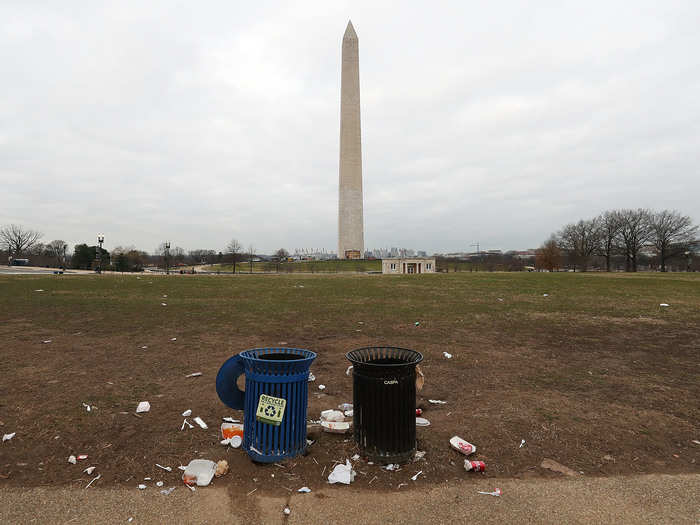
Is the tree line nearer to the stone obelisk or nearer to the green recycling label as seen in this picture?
the stone obelisk

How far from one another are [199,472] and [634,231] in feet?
247

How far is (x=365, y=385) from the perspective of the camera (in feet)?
12.0

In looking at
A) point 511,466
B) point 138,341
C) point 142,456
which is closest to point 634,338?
point 511,466

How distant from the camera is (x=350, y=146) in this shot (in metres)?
59.9

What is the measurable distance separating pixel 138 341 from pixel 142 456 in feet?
19.3

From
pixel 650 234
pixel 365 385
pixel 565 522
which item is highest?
pixel 650 234

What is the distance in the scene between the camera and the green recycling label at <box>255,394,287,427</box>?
11.4 feet

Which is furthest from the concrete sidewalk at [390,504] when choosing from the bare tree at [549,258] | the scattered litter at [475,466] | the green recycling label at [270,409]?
the bare tree at [549,258]

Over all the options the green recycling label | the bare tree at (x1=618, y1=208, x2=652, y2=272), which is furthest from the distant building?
the green recycling label

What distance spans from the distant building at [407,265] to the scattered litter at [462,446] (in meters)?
52.8

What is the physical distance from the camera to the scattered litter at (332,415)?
439 centimetres

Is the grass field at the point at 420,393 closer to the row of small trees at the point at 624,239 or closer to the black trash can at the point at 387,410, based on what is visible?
the black trash can at the point at 387,410

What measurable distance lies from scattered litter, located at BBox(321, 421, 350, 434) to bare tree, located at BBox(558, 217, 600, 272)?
73190 millimetres

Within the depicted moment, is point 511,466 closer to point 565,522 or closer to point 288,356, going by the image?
point 565,522
